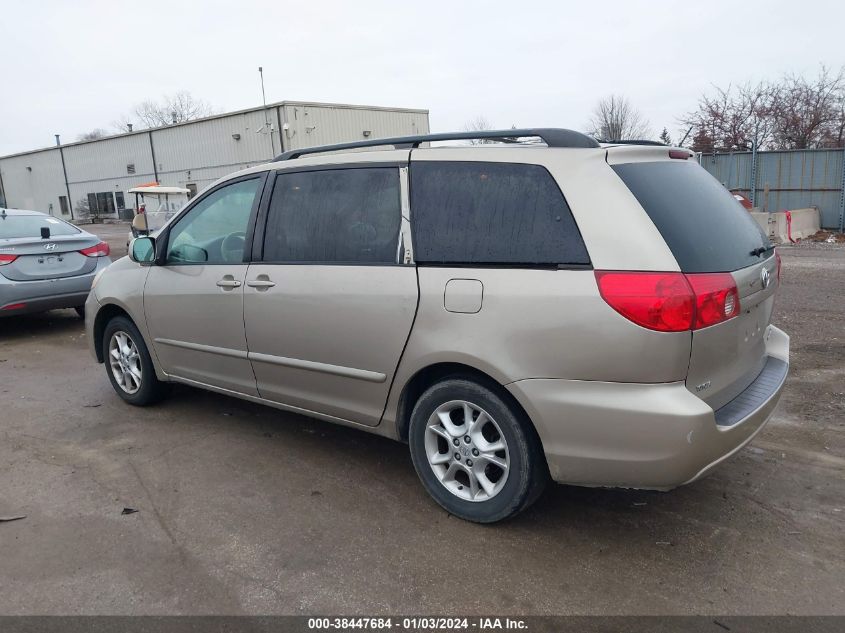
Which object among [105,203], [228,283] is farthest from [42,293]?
[105,203]

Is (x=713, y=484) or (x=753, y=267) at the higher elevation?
(x=753, y=267)

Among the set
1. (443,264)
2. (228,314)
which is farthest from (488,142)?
(228,314)

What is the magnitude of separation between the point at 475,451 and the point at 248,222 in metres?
2.04

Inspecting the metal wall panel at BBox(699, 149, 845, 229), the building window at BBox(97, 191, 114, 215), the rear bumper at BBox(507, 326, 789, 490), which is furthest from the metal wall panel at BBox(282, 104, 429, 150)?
the rear bumper at BBox(507, 326, 789, 490)

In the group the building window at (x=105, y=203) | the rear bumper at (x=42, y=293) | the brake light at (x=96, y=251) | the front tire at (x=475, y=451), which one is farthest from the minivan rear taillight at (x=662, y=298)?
the building window at (x=105, y=203)

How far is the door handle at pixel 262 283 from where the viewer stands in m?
3.78

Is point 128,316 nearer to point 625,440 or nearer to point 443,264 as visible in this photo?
point 443,264

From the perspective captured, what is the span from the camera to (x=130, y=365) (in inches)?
197

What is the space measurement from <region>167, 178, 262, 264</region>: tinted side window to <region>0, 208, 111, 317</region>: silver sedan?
390cm

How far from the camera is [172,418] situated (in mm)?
4809

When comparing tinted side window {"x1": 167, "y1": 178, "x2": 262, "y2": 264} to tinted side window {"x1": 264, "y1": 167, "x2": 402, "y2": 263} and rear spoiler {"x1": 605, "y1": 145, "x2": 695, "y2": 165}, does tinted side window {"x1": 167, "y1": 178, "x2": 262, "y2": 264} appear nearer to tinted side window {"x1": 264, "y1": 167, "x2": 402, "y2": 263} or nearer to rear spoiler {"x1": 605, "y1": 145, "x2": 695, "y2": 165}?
tinted side window {"x1": 264, "y1": 167, "x2": 402, "y2": 263}

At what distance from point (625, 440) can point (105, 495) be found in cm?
280

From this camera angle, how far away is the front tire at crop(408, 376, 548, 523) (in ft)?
9.60

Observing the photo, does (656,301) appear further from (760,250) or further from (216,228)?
(216,228)
